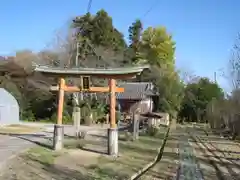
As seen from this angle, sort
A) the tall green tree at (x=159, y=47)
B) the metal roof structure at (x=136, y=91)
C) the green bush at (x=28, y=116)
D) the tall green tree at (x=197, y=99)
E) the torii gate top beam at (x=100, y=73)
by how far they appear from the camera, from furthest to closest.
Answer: the tall green tree at (x=159, y=47) → the tall green tree at (x=197, y=99) → the metal roof structure at (x=136, y=91) → the green bush at (x=28, y=116) → the torii gate top beam at (x=100, y=73)

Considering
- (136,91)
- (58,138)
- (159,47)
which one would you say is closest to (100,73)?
(58,138)

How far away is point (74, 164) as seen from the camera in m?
15.1

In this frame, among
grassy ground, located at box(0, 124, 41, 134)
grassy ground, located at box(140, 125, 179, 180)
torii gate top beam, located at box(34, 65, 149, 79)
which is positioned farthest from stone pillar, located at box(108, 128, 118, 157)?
grassy ground, located at box(0, 124, 41, 134)

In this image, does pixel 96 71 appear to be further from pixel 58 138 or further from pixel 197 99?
pixel 197 99

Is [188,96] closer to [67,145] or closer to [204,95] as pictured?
[204,95]

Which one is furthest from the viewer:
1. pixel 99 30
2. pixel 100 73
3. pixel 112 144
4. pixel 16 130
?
pixel 99 30

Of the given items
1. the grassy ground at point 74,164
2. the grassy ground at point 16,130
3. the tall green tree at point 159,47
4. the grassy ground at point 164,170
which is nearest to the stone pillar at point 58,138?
the grassy ground at point 74,164

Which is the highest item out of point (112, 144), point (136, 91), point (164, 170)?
point (136, 91)

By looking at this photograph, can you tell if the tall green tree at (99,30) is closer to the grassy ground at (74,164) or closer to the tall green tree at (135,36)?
the tall green tree at (135,36)

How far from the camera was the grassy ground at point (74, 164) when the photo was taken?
12611 mm

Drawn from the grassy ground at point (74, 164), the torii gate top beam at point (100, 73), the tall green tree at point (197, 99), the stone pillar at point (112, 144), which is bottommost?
the grassy ground at point (74, 164)

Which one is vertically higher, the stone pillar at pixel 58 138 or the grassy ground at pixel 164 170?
the stone pillar at pixel 58 138

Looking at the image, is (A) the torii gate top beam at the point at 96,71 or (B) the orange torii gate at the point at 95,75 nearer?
(B) the orange torii gate at the point at 95,75

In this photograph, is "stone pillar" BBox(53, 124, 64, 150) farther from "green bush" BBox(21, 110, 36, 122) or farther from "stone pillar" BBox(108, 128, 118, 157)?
"green bush" BBox(21, 110, 36, 122)
